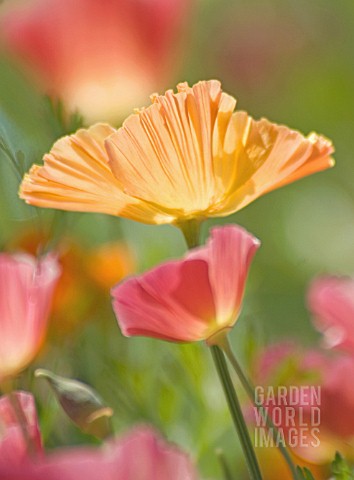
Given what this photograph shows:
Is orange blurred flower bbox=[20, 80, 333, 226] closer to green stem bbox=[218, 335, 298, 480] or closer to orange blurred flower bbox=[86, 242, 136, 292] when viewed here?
green stem bbox=[218, 335, 298, 480]

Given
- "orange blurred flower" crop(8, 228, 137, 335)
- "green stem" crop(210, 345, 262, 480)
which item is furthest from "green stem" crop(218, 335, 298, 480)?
"orange blurred flower" crop(8, 228, 137, 335)

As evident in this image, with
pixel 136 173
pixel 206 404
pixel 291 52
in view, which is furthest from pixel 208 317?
pixel 291 52

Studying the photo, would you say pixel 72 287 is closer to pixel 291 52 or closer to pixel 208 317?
pixel 208 317

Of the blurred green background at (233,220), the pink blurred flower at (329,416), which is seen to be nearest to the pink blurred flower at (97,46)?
the blurred green background at (233,220)

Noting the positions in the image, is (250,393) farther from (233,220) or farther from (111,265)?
(233,220)

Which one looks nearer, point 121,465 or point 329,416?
point 121,465

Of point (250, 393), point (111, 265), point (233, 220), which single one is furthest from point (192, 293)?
point (233, 220)
